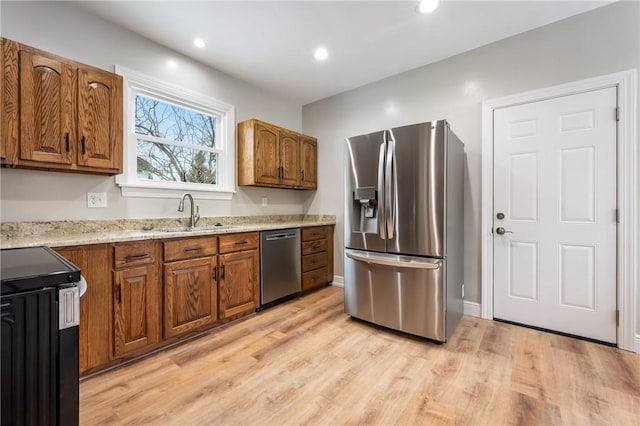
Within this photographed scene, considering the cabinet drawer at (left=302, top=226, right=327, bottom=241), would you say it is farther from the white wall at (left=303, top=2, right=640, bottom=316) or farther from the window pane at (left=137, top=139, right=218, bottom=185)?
the window pane at (left=137, top=139, right=218, bottom=185)

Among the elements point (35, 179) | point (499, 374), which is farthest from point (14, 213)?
point (499, 374)

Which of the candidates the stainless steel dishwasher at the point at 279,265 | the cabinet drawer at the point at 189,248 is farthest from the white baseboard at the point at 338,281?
the cabinet drawer at the point at 189,248

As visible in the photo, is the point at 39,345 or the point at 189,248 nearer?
the point at 39,345

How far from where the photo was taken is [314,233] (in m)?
3.56

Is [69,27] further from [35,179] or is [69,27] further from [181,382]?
[181,382]

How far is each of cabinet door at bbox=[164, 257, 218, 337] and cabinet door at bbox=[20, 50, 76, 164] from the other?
1.07 m

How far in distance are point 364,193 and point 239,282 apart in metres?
1.45

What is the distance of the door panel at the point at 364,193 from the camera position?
245 cm

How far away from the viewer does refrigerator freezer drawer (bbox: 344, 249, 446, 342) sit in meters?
2.18

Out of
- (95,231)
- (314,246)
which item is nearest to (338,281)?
(314,246)

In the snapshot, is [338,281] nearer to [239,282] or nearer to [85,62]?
[239,282]

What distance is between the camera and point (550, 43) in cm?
240

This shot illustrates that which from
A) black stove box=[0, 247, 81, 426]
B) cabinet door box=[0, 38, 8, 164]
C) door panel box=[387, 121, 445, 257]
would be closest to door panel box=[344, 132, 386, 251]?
door panel box=[387, 121, 445, 257]

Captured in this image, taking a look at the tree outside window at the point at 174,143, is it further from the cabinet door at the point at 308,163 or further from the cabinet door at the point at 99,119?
the cabinet door at the point at 308,163
